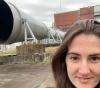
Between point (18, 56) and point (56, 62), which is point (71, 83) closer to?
point (56, 62)

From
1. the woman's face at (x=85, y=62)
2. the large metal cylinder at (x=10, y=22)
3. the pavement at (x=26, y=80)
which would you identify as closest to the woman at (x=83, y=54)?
the woman's face at (x=85, y=62)

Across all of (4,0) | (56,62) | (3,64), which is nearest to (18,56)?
(3,64)

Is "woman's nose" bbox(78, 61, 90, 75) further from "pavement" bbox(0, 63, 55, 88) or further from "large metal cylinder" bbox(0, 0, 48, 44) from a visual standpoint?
"large metal cylinder" bbox(0, 0, 48, 44)

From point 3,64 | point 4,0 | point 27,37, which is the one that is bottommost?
point 3,64

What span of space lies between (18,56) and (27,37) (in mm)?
1770

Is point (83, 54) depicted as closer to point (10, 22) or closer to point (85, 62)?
point (85, 62)

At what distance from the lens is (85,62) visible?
1.68 m

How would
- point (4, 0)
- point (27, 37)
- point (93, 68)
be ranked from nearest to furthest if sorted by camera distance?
point (93, 68), point (4, 0), point (27, 37)

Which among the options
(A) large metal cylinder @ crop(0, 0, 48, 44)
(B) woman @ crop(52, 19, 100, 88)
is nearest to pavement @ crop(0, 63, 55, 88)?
(A) large metal cylinder @ crop(0, 0, 48, 44)

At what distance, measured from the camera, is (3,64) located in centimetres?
1694

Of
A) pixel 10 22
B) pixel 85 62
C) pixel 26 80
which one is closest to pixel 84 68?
pixel 85 62

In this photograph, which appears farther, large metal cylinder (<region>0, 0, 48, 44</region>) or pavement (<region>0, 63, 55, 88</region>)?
large metal cylinder (<region>0, 0, 48, 44</region>)

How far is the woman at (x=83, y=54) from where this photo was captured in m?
1.66

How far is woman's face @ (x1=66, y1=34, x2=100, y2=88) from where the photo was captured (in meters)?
1.66
